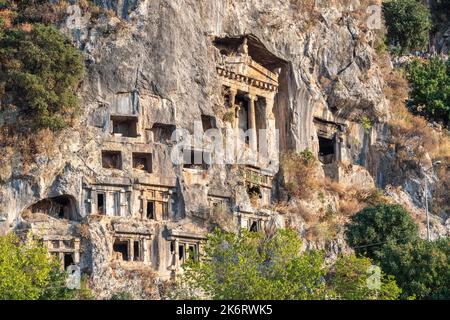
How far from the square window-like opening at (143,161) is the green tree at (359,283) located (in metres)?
15.8

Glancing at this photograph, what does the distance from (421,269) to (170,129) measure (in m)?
17.6

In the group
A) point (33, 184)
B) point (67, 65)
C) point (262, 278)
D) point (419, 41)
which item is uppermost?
point (419, 41)

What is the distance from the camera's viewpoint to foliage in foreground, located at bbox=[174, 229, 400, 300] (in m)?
65.8

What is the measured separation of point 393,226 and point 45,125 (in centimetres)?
2079

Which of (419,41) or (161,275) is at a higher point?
(419,41)

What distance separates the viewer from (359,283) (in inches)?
2699

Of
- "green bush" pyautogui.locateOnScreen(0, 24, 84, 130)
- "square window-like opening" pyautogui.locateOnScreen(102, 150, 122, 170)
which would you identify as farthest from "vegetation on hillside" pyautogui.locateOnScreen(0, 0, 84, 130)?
"square window-like opening" pyautogui.locateOnScreen(102, 150, 122, 170)

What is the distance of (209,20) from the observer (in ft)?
286

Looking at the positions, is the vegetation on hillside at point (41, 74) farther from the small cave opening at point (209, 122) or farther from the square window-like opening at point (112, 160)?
the small cave opening at point (209, 122)

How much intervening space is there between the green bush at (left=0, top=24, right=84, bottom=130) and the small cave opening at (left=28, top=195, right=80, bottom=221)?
405 centimetres

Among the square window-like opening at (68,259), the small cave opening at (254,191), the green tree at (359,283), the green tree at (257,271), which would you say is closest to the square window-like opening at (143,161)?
the square window-like opening at (68,259)

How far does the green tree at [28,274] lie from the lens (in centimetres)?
6681

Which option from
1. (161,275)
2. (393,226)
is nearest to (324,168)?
(393,226)

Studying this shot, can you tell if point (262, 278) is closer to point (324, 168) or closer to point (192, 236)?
point (192, 236)
